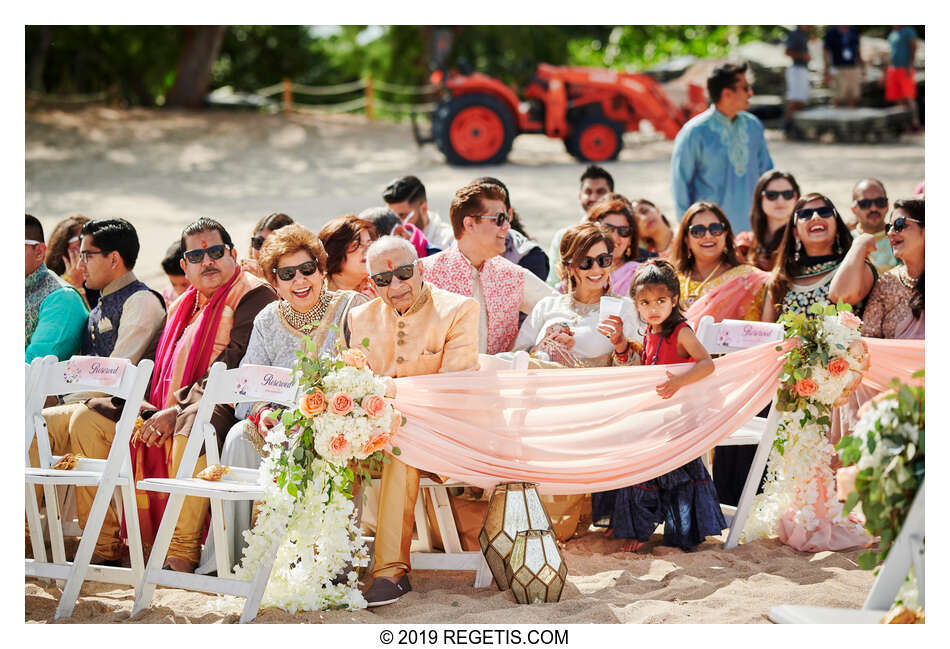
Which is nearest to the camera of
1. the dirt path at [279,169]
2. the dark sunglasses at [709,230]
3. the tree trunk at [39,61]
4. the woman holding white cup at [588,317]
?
the woman holding white cup at [588,317]

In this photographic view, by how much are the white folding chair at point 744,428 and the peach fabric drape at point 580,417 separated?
18cm

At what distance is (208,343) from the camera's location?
534 centimetres

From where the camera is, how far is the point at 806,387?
4.86 meters

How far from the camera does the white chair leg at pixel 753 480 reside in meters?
5.05

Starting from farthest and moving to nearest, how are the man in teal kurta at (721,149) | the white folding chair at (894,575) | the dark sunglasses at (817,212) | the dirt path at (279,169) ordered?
1. the dirt path at (279,169)
2. the man in teal kurta at (721,149)
3. the dark sunglasses at (817,212)
4. the white folding chair at (894,575)

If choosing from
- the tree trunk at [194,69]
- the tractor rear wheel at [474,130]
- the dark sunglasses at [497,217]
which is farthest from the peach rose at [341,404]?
the tree trunk at [194,69]

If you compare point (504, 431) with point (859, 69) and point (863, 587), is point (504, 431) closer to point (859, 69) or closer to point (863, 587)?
point (863, 587)

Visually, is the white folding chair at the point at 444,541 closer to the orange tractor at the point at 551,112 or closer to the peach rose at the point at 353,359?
the peach rose at the point at 353,359

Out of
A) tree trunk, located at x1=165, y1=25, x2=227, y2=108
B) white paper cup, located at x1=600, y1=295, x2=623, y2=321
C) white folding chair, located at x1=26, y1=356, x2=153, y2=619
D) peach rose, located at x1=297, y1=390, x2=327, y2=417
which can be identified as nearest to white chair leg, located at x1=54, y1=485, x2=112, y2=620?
white folding chair, located at x1=26, y1=356, x2=153, y2=619

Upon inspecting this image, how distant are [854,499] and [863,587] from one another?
3.80 feet

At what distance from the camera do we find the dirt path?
1398 cm

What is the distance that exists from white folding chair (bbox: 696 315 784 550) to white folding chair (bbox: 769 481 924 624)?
4.24 ft

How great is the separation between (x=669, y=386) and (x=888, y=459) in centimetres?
147

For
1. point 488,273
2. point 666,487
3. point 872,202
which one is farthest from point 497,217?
point 872,202
